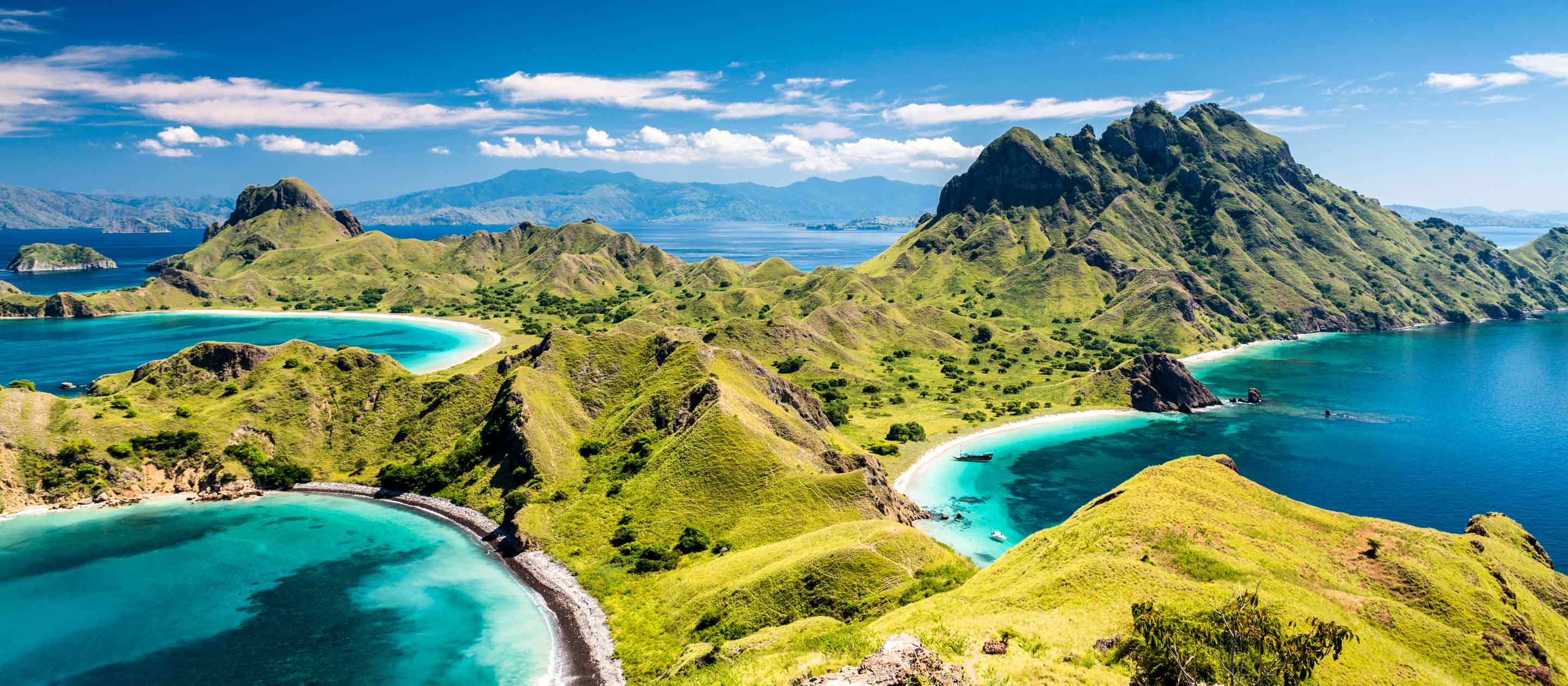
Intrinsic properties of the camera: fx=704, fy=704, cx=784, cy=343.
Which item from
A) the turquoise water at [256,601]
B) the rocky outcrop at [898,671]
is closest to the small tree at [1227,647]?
the rocky outcrop at [898,671]

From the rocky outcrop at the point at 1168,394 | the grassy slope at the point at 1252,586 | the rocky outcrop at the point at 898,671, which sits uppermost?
the rocky outcrop at the point at 898,671

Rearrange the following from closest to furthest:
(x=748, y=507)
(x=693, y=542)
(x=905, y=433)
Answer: (x=693, y=542), (x=748, y=507), (x=905, y=433)

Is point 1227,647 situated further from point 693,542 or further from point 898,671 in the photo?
point 693,542

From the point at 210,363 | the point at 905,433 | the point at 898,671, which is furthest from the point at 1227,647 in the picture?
the point at 210,363

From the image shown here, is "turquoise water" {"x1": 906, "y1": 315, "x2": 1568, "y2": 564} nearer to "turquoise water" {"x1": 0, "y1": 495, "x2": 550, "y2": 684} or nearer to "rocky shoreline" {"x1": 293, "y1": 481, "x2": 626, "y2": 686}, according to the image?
"rocky shoreline" {"x1": 293, "y1": 481, "x2": 626, "y2": 686}

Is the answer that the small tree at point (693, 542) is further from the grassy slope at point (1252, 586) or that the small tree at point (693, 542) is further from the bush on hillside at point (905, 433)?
the bush on hillside at point (905, 433)

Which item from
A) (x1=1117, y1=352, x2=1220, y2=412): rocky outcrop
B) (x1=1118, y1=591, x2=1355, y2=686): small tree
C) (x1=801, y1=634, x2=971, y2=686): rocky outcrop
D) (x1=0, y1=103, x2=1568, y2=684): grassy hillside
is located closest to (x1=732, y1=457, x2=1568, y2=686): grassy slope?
(x1=0, y1=103, x2=1568, y2=684): grassy hillside
